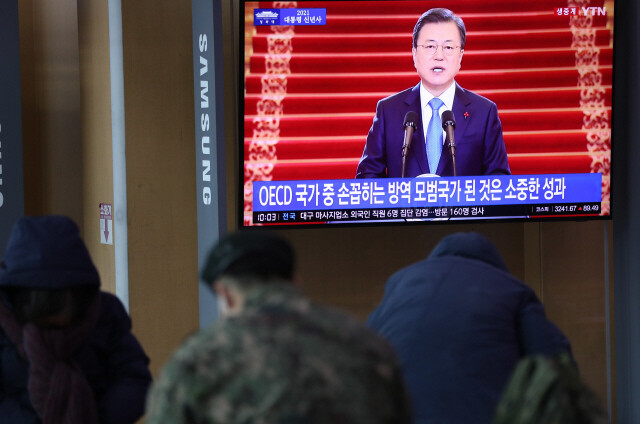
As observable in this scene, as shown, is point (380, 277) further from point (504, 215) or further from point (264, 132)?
point (264, 132)

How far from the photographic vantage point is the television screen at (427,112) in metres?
4.58

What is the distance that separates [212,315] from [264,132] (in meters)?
1.08

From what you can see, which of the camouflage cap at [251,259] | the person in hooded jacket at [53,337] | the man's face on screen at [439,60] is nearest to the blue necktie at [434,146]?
the man's face on screen at [439,60]

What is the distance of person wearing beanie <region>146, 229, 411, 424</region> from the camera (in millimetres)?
1344

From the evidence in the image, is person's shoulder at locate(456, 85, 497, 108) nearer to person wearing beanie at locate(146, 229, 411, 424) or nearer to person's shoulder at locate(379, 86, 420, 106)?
person's shoulder at locate(379, 86, 420, 106)

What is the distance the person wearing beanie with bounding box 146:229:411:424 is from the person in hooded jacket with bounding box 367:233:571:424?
1190 millimetres

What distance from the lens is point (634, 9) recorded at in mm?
4609

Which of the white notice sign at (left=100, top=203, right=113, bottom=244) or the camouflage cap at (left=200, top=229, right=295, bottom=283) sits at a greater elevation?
the camouflage cap at (left=200, top=229, right=295, bottom=283)

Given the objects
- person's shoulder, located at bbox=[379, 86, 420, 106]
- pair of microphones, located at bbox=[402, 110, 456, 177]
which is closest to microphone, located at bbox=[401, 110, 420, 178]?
pair of microphones, located at bbox=[402, 110, 456, 177]

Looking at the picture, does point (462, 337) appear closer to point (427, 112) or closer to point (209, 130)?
point (209, 130)

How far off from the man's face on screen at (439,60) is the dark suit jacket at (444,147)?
0.24 ft

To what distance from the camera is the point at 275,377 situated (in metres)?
1.35
